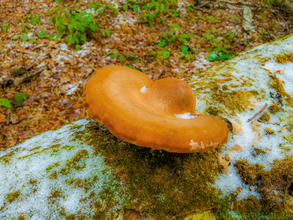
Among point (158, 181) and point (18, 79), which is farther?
point (18, 79)

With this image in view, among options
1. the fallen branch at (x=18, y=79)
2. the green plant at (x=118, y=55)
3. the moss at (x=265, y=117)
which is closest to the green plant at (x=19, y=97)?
the fallen branch at (x=18, y=79)

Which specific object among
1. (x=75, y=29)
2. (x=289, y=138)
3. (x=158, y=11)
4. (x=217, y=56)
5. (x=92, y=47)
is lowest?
(x=217, y=56)

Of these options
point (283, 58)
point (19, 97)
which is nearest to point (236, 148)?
point (283, 58)

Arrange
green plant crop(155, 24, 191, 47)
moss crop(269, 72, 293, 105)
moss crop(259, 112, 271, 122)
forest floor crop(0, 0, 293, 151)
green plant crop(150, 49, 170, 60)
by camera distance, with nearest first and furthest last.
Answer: moss crop(259, 112, 271, 122), moss crop(269, 72, 293, 105), forest floor crop(0, 0, 293, 151), green plant crop(150, 49, 170, 60), green plant crop(155, 24, 191, 47)

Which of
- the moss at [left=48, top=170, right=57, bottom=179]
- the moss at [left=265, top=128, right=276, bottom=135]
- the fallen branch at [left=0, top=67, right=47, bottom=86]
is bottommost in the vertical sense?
the fallen branch at [left=0, top=67, right=47, bottom=86]

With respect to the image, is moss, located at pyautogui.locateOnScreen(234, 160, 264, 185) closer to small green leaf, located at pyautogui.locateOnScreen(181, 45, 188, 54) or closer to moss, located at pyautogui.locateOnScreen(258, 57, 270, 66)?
moss, located at pyautogui.locateOnScreen(258, 57, 270, 66)

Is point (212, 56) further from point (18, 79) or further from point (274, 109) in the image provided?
point (18, 79)

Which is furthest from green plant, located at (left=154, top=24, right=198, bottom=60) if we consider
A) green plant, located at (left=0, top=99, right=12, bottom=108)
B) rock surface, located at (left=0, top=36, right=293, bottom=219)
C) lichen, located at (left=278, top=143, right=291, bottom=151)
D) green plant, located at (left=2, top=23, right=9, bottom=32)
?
green plant, located at (left=2, top=23, right=9, bottom=32)
